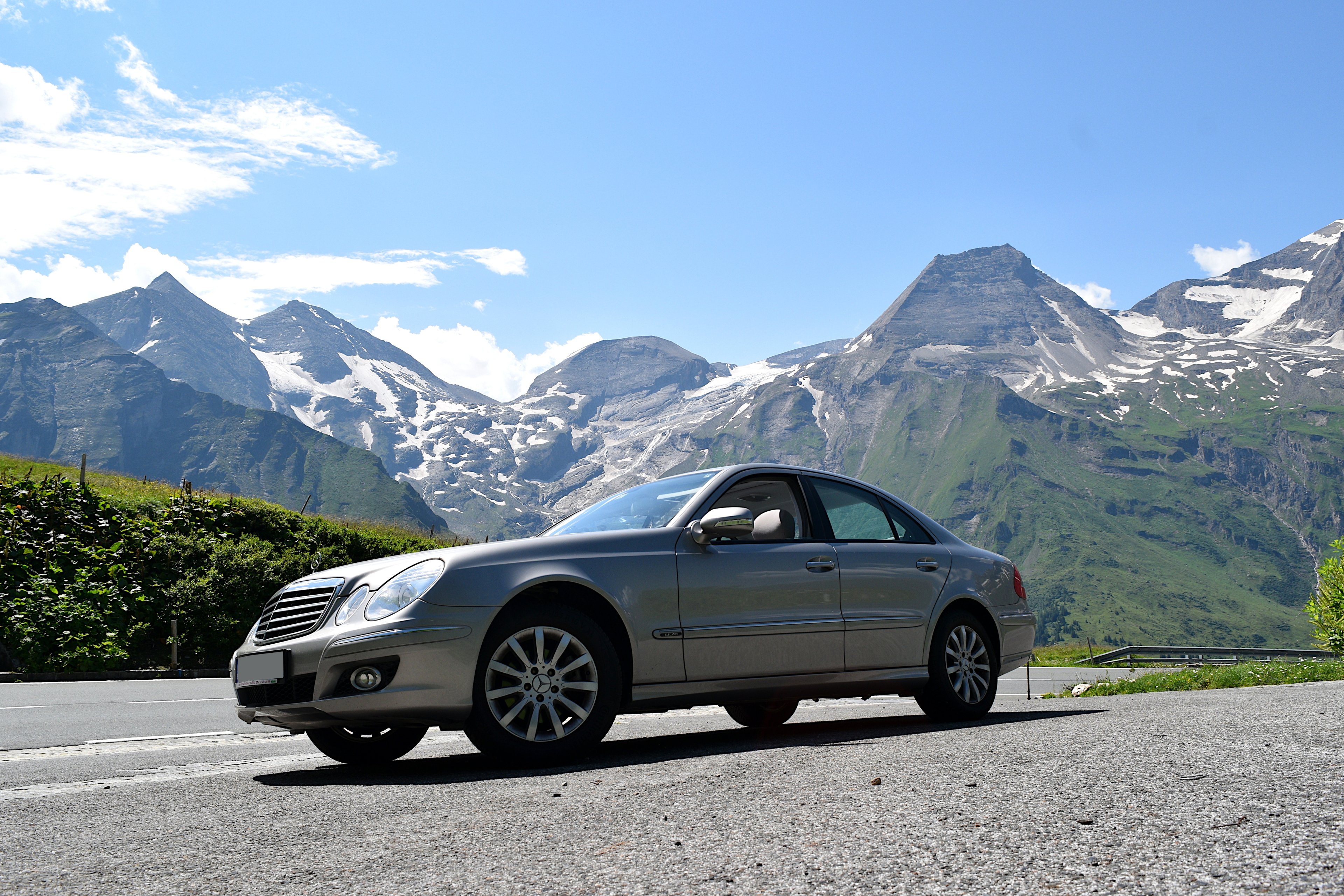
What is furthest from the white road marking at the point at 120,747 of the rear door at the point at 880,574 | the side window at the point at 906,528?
the side window at the point at 906,528

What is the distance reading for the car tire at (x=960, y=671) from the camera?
7.19 metres

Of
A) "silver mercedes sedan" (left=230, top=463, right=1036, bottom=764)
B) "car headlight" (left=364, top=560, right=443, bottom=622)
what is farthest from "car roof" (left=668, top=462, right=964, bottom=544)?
"car headlight" (left=364, top=560, right=443, bottom=622)

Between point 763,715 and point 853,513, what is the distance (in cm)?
176

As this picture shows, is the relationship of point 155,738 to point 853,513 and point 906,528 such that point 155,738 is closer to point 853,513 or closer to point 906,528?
point 853,513

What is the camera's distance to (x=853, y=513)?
281 inches

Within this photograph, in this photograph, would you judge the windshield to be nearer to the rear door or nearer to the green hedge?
the rear door

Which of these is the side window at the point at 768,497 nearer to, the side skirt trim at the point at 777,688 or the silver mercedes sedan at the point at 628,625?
the silver mercedes sedan at the point at 628,625

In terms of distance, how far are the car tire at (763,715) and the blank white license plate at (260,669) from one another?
3.44 m

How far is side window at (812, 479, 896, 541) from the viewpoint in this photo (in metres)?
7.00

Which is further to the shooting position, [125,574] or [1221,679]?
[125,574]

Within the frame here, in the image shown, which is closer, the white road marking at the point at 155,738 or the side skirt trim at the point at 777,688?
the side skirt trim at the point at 777,688

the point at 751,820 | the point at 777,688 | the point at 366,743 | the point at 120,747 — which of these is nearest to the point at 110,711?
the point at 120,747

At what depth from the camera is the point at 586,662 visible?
17.7 feet

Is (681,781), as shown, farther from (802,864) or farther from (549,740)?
(802,864)
